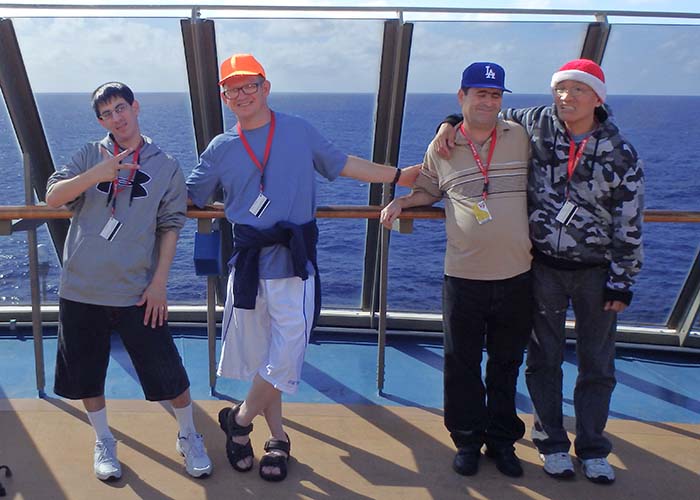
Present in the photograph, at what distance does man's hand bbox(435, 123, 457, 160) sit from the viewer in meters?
2.64

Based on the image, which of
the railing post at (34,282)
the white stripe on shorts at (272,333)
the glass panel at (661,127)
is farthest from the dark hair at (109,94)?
the glass panel at (661,127)

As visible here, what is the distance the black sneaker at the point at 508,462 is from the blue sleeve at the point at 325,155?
1.31 metres

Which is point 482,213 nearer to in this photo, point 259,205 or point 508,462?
point 259,205

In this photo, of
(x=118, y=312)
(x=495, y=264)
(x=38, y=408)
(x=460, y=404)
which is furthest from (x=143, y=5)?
(x=460, y=404)

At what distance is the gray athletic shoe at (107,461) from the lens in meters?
2.76

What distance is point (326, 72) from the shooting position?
4.24 meters

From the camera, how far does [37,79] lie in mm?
4055

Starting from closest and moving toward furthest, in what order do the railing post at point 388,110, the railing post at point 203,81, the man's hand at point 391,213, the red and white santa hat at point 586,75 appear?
1. the red and white santa hat at point 586,75
2. the man's hand at point 391,213
3. the railing post at point 388,110
4. the railing post at point 203,81

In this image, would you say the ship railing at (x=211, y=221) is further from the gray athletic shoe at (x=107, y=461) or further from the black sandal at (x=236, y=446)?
the gray athletic shoe at (x=107, y=461)

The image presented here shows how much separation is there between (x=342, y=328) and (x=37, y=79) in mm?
2412

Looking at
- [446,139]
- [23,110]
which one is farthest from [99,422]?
[23,110]

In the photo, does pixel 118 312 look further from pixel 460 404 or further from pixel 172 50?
pixel 172 50

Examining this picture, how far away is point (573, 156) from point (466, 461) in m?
1.28

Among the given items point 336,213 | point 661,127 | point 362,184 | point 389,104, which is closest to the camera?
point 336,213
